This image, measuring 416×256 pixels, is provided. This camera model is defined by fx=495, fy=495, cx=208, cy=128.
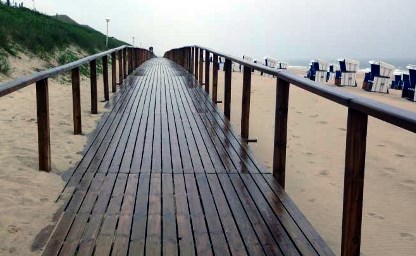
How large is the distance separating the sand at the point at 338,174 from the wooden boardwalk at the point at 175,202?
459 mm

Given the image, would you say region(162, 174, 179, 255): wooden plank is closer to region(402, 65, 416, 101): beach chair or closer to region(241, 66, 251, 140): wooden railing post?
region(241, 66, 251, 140): wooden railing post

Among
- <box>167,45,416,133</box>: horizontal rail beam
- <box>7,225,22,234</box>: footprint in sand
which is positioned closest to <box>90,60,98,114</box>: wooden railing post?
<box>7,225,22,234</box>: footprint in sand

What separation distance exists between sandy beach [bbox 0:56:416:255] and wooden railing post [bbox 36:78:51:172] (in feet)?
0.35

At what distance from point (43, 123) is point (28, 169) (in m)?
0.42

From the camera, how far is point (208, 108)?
7.48m

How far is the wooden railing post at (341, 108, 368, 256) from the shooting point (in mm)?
2227

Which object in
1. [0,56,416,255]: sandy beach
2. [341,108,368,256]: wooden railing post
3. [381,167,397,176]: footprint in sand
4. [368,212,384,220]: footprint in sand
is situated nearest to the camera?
[341,108,368,256]: wooden railing post

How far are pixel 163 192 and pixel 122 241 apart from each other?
2.84 ft

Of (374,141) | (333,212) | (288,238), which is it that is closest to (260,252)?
(288,238)

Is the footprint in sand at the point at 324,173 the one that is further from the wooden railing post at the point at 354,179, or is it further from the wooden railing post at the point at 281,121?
the wooden railing post at the point at 354,179

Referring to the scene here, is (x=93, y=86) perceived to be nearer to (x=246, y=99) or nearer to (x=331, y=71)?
(x=246, y=99)

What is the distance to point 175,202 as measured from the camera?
330cm

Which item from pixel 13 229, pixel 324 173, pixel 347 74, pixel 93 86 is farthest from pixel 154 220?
pixel 347 74

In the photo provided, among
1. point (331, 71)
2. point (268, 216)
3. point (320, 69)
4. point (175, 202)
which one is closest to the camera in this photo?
point (268, 216)
